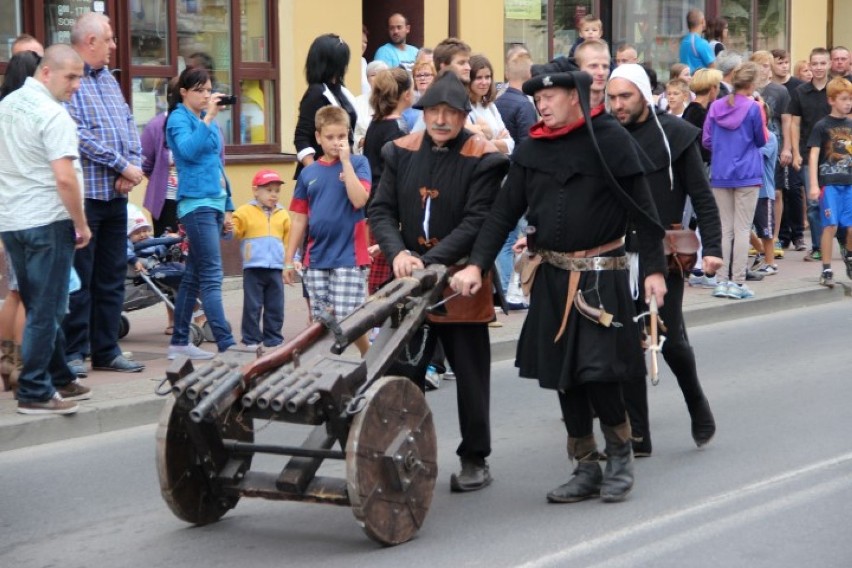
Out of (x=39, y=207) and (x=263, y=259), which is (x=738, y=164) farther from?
(x=39, y=207)

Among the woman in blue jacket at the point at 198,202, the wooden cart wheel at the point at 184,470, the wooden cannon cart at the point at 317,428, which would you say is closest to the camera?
the wooden cannon cart at the point at 317,428

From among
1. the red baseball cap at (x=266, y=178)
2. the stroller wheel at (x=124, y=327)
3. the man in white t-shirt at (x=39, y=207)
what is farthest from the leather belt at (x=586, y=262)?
the stroller wheel at (x=124, y=327)

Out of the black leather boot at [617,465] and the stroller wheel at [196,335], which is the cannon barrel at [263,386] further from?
the stroller wheel at [196,335]

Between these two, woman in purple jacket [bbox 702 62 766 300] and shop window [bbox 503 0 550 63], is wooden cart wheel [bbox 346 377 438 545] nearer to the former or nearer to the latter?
woman in purple jacket [bbox 702 62 766 300]

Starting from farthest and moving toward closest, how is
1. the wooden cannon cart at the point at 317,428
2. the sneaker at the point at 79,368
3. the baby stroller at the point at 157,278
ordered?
the baby stroller at the point at 157,278 < the sneaker at the point at 79,368 < the wooden cannon cart at the point at 317,428

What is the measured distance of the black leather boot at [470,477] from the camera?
6.95 metres

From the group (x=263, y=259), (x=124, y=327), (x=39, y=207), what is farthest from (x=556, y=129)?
(x=124, y=327)

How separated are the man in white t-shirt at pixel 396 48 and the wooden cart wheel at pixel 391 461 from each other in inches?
378

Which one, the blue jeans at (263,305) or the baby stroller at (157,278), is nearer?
the blue jeans at (263,305)

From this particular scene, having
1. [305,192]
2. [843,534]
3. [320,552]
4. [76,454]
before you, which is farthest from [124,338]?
[843,534]

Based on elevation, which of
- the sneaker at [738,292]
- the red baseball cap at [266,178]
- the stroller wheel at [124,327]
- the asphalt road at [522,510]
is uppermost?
the red baseball cap at [266,178]

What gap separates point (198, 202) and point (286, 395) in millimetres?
4611

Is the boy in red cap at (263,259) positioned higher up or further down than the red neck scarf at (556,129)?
further down

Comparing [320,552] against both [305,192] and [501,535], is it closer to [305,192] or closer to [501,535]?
[501,535]
